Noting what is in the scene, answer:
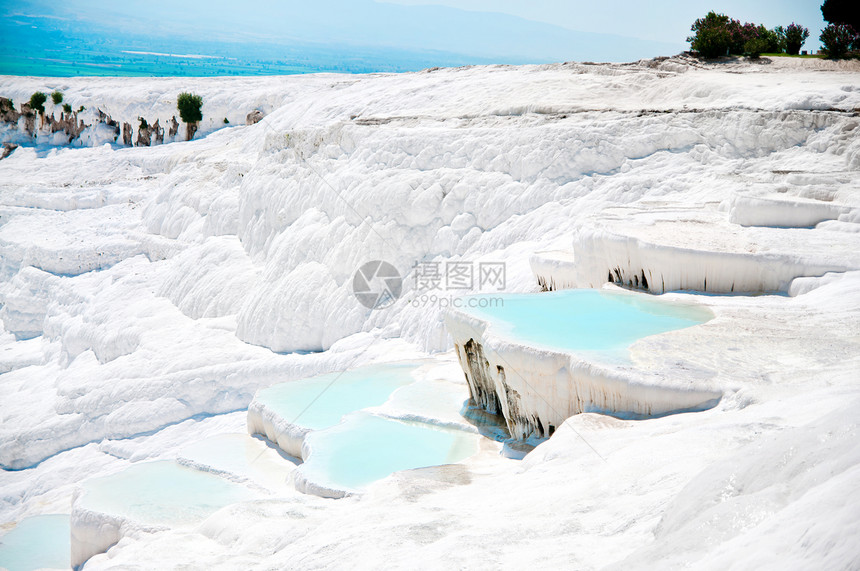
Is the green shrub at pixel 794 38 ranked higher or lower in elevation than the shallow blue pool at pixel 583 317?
higher

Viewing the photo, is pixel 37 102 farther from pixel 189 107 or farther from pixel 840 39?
pixel 840 39

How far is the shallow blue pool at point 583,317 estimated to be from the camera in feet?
21.1

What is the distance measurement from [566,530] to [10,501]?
1062cm

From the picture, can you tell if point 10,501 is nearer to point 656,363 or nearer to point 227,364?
point 227,364

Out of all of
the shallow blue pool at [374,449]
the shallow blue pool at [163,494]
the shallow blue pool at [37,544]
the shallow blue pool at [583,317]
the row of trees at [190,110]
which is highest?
the row of trees at [190,110]

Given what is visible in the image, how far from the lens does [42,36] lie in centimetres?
11444

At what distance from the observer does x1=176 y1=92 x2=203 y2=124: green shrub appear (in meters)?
29.4

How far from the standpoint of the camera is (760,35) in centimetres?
1741

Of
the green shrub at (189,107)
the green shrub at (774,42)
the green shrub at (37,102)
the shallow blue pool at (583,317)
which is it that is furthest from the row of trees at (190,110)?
the shallow blue pool at (583,317)

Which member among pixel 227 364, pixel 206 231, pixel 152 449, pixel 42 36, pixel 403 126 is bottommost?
pixel 152 449

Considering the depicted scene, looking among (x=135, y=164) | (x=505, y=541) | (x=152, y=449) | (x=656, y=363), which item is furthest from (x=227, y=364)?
(x=135, y=164)

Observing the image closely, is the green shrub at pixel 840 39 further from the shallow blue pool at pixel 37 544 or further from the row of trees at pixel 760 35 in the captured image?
the shallow blue pool at pixel 37 544

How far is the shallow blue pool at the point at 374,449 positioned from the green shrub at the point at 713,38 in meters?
12.6

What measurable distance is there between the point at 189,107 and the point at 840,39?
24147 mm
